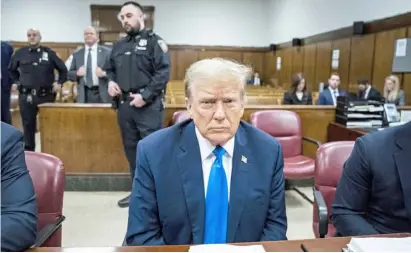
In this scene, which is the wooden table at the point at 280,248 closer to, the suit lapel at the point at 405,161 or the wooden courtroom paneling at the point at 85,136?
the suit lapel at the point at 405,161

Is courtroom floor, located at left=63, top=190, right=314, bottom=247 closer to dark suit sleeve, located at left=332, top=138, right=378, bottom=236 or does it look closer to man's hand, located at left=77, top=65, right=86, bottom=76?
man's hand, located at left=77, top=65, right=86, bottom=76

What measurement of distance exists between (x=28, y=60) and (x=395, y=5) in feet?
16.8

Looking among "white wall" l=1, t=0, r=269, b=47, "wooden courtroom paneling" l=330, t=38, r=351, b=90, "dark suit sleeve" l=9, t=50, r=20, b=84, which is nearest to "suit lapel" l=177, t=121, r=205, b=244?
"dark suit sleeve" l=9, t=50, r=20, b=84

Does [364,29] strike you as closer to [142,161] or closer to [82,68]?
[82,68]

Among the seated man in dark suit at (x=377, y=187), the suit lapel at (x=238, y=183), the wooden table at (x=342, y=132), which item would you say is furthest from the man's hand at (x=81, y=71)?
the seated man in dark suit at (x=377, y=187)

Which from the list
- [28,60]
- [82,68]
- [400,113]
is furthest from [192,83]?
[28,60]

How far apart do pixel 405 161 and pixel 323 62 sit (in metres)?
7.55

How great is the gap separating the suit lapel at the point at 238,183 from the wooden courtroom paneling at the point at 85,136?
261 cm

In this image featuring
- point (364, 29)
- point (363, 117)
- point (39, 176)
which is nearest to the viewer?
point (39, 176)

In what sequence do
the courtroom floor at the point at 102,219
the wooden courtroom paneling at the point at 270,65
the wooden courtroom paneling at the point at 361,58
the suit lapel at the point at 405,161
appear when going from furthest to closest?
1. the wooden courtroom paneling at the point at 270,65
2. the wooden courtroom paneling at the point at 361,58
3. the courtroom floor at the point at 102,219
4. the suit lapel at the point at 405,161

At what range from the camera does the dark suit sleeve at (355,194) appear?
1.47 metres

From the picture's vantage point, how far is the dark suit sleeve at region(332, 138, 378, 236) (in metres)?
1.47

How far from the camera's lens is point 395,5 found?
238 inches

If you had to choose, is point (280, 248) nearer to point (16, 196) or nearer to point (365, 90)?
point (16, 196)
